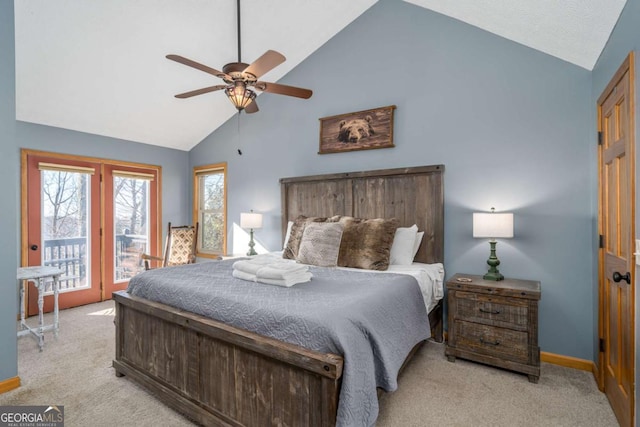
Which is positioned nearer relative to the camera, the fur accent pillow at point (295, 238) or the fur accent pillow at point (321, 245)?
the fur accent pillow at point (321, 245)

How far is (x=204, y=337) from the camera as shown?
6.07 feet

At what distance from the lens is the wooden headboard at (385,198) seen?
10.4 ft

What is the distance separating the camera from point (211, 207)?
5.43 meters

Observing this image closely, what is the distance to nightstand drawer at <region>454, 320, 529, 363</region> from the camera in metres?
2.35

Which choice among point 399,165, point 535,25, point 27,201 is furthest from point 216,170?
point 535,25

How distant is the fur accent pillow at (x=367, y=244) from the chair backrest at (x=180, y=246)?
2733 mm

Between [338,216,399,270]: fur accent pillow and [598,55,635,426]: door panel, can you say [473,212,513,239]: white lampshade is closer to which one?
[598,55,635,426]: door panel

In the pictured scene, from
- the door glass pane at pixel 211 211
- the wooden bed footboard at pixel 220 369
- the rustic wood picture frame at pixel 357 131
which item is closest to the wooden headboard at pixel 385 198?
the rustic wood picture frame at pixel 357 131

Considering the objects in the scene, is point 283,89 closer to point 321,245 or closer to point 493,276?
point 321,245

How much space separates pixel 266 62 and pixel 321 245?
159 centimetres

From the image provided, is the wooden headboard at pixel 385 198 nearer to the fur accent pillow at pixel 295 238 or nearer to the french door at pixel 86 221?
the fur accent pillow at pixel 295 238

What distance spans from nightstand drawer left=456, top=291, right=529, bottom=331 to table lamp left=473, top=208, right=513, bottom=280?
0.99 ft
